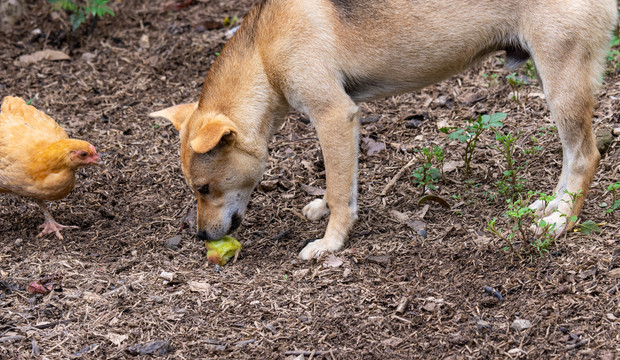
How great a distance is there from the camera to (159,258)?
16.6 feet

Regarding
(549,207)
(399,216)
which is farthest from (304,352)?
(549,207)

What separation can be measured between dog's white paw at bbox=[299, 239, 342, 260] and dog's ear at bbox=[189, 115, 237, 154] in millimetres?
973

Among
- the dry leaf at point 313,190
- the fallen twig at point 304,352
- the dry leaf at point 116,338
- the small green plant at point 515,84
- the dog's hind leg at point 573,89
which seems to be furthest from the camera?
the small green plant at point 515,84

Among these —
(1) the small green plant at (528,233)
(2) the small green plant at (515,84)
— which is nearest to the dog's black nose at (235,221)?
(1) the small green plant at (528,233)

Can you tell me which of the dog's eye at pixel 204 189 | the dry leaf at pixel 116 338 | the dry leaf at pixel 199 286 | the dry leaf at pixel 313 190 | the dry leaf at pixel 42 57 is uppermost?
the dog's eye at pixel 204 189

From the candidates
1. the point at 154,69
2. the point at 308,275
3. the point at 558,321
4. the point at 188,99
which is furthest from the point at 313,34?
the point at 154,69

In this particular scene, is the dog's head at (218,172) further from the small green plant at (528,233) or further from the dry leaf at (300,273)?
the small green plant at (528,233)

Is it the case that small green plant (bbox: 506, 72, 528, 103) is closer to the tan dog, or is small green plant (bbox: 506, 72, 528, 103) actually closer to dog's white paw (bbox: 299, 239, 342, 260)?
the tan dog

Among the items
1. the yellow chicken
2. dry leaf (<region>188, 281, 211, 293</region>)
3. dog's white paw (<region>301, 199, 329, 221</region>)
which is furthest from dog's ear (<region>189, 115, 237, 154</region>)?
the yellow chicken

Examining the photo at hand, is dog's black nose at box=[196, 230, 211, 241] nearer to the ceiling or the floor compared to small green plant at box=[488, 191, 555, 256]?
nearer to the floor

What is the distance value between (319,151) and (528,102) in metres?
2.08

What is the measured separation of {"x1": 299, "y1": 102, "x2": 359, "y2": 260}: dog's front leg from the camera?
15.6ft

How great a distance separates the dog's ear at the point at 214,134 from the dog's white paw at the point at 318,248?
973 millimetres

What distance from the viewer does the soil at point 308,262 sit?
3922 millimetres
